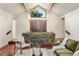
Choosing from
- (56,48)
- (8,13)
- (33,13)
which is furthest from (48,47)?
(8,13)

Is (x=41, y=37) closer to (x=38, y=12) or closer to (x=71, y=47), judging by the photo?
(x=38, y=12)

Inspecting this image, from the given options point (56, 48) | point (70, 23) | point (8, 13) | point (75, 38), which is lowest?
point (56, 48)

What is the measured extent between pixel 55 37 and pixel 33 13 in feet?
1.83

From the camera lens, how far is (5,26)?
201 cm

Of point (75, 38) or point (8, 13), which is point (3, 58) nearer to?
point (8, 13)

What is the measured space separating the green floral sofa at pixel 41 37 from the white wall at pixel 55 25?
0.08m

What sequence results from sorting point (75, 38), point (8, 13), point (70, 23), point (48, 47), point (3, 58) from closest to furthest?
point (3, 58), point (8, 13), point (70, 23), point (75, 38), point (48, 47)

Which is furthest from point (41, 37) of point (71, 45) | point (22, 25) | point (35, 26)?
point (71, 45)

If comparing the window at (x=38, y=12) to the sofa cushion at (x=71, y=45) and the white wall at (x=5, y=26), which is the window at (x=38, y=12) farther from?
the sofa cushion at (x=71, y=45)

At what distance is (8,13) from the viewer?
6.30 ft

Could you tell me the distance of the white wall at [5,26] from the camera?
1897 millimetres

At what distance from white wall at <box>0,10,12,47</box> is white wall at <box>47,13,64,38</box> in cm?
65

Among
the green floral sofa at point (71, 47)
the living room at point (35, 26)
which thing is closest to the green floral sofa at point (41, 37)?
the living room at point (35, 26)

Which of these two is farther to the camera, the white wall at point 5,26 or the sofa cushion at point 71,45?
the sofa cushion at point 71,45
